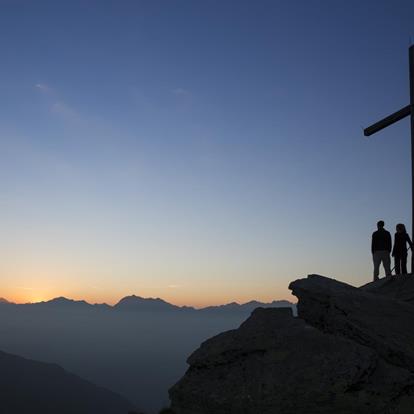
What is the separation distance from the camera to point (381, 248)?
1834 cm

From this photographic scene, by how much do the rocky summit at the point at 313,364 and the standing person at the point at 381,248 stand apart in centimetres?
740

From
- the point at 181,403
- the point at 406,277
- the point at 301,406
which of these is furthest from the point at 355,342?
the point at 406,277

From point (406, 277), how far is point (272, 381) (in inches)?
362

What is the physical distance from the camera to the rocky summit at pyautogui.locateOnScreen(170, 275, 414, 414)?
7.78 meters

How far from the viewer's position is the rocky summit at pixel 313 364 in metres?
7.78

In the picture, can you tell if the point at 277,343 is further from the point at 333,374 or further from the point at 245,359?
the point at 333,374

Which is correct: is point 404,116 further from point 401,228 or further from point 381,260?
point 381,260

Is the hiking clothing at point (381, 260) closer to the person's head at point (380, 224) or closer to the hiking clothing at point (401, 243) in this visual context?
the hiking clothing at point (401, 243)

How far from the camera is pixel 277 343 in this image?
9195 mm

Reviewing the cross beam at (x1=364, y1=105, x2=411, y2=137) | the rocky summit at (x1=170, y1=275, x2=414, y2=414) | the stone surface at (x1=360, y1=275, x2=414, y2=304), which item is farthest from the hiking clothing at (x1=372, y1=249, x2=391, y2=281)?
the rocky summit at (x1=170, y1=275, x2=414, y2=414)

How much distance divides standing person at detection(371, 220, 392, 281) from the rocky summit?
7400 mm

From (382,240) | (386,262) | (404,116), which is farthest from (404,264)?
(404,116)

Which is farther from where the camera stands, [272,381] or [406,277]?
[406,277]

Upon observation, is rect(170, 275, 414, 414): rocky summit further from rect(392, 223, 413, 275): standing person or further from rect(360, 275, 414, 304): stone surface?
rect(392, 223, 413, 275): standing person
